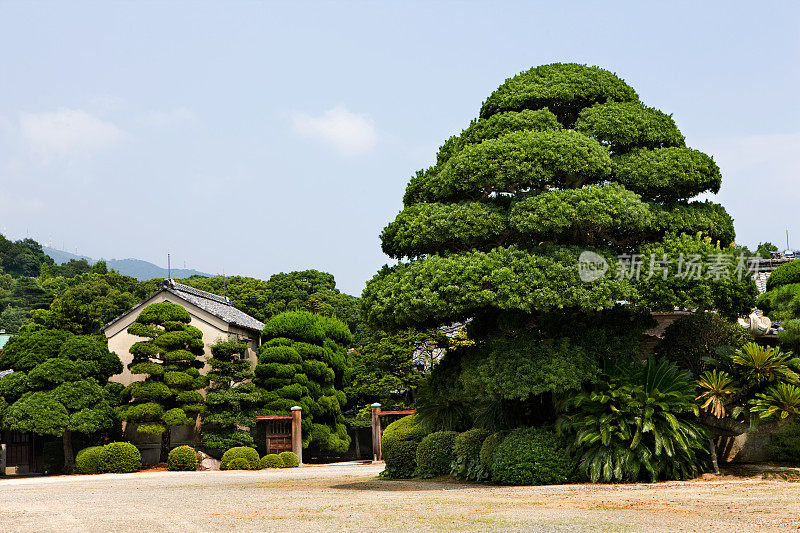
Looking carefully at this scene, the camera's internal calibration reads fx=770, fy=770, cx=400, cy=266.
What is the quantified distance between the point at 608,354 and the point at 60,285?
182 feet

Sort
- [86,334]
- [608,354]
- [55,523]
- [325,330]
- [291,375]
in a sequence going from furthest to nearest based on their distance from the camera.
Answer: [325,330] < [291,375] < [86,334] < [608,354] < [55,523]

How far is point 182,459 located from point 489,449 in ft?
48.1

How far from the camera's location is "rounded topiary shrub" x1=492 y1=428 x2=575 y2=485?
47.1 ft

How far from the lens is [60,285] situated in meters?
61.2

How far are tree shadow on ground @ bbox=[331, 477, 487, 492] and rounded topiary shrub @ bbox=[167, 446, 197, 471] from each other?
438 inches

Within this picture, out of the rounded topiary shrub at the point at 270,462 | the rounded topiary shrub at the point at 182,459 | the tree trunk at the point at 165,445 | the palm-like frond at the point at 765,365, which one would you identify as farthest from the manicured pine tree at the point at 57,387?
the palm-like frond at the point at 765,365

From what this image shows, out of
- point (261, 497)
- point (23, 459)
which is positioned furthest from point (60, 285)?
point (261, 497)

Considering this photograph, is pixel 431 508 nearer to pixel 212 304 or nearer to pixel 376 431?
pixel 376 431

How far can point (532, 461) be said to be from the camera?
1449 cm

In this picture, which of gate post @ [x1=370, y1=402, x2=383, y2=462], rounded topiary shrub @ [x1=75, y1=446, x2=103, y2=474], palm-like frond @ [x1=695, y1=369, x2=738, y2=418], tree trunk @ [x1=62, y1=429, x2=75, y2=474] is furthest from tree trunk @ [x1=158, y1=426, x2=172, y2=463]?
palm-like frond @ [x1=695, y1=369, x2=738, y2=418]

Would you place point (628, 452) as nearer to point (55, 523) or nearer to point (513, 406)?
point (513, 406)

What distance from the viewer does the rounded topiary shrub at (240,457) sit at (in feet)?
88.9

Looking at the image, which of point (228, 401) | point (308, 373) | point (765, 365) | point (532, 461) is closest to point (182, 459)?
point (228, 401)

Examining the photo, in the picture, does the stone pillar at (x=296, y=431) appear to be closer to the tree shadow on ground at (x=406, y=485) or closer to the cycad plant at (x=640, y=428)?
the tree shadow on ground at (x=406, y=485)
